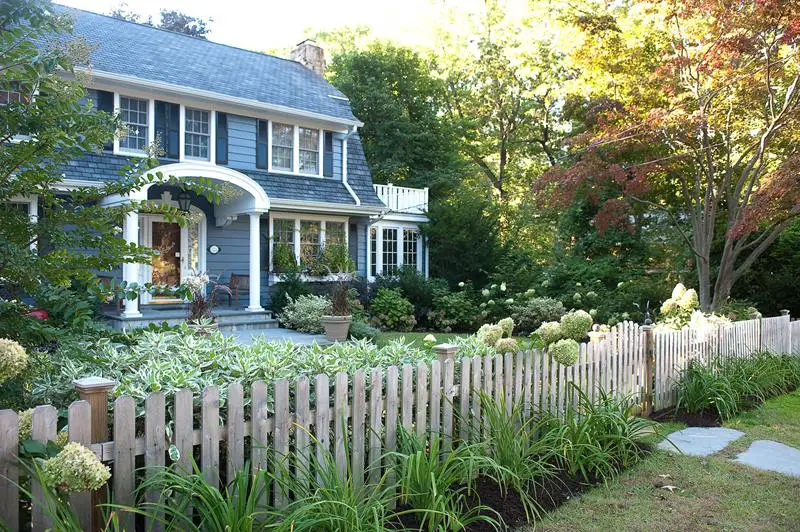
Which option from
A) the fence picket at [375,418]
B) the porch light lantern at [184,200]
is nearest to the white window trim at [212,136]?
the porch light lantern at [184,200]

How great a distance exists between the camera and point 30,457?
236cm

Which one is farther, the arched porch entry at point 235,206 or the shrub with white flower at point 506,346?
the arched porch entry at point 235,206

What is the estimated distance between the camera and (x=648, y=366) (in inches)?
248

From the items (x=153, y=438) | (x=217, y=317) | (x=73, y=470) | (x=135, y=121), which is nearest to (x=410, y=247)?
(x=217, y=317)

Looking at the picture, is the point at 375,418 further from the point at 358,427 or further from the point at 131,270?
the point at 131,270

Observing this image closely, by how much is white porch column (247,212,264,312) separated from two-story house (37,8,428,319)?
23 millimetres

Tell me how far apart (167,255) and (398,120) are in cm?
1446

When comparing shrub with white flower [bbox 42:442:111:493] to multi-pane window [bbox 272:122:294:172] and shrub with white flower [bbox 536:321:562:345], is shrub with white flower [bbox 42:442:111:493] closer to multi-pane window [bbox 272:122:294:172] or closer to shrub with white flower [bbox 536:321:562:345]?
shrub with white flower [bbox 536:321:562:345]

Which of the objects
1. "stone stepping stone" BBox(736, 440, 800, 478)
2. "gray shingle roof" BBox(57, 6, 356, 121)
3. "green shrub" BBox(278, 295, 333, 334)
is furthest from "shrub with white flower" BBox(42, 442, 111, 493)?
"gray shingle roof" BBox(57, 6, 356, 121)

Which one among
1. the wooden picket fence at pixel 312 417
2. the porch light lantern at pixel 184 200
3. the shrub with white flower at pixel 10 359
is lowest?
the wooden picket fence at pixel 312 417

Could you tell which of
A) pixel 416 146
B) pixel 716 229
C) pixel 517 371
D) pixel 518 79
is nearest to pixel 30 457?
pixel 517 371

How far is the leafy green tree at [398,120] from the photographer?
25953 mm

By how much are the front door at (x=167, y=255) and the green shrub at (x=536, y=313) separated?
26.8 ft

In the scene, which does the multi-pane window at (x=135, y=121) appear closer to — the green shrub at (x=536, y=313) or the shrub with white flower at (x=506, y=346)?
the green shrub at (x=536, y=313)
